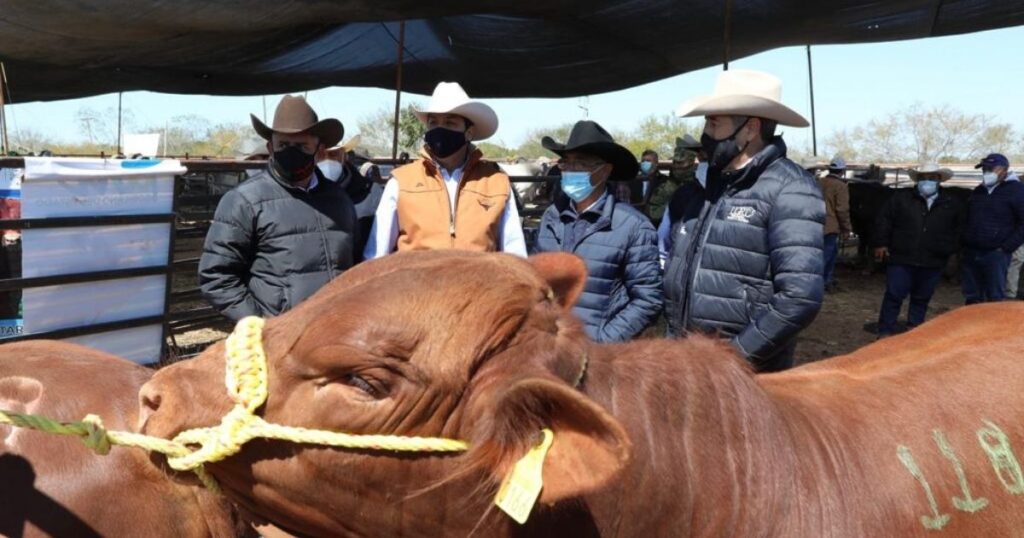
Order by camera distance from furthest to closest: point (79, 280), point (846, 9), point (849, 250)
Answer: point (849, 250)
point (846, 9)
point (79, 280)

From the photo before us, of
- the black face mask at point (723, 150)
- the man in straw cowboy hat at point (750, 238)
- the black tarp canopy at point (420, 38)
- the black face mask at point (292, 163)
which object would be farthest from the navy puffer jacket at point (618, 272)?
the black tarp canopy at point (420, 38)

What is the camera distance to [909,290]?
8.98m

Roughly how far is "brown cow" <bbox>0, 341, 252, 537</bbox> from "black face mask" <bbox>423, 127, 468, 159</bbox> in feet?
5.24

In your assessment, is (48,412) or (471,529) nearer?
(471,529)

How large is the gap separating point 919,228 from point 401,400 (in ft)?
29.4

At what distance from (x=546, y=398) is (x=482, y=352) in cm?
18

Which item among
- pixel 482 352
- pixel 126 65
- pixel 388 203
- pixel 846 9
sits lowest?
pixel 482 352

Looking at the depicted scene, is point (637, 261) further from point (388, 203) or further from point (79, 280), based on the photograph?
point (79, 280)

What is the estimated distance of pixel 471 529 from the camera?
4.79 ft

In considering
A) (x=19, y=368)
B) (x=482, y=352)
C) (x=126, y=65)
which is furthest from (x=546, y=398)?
(x=126, y=65)

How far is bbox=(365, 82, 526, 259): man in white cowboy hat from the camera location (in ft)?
10.7

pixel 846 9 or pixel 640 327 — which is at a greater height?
pixel 846 9

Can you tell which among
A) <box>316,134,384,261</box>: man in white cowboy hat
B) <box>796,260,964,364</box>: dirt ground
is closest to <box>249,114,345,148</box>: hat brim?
<box>316,134,384,261</box>: man in white cowboy hat

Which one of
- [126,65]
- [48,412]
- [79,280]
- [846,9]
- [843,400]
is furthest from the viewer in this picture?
[126,65]
